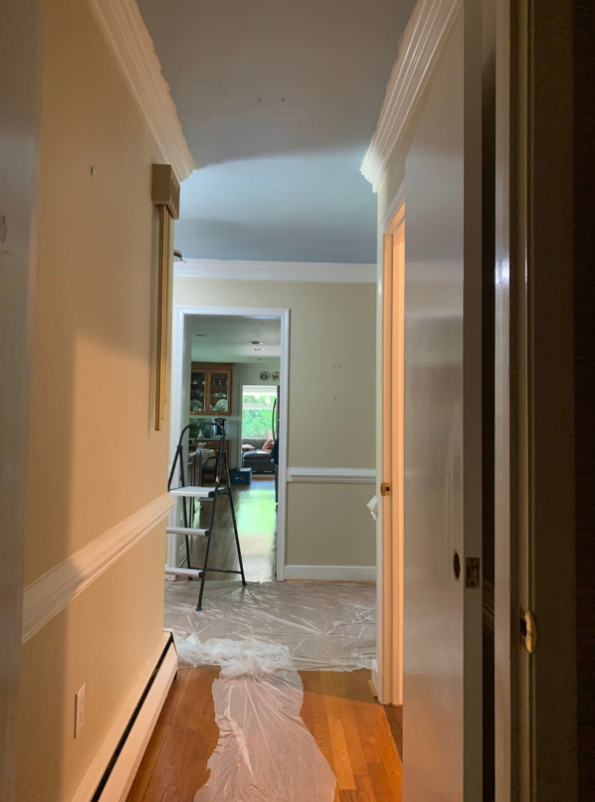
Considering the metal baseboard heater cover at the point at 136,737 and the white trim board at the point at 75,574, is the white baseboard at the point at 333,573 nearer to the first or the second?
the metal baseboard heater cover at the point at 136,737

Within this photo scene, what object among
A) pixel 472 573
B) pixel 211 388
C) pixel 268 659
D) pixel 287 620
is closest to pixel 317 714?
pixel 268 659

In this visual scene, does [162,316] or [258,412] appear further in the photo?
[258,412]

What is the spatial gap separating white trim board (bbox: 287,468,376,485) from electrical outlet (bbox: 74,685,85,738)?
107 inches

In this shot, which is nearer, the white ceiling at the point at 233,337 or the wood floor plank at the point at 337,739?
the wood floor plank at the point at 337,739

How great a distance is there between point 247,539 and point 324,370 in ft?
7.46

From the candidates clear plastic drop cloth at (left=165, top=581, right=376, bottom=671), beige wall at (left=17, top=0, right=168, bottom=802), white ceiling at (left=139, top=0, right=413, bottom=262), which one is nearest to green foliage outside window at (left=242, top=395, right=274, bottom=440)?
clear plastic drop cloth at (left=165, top=581, right=376, bottom=671)

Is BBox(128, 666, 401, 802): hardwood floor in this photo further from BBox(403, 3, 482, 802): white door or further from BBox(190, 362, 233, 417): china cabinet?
BBox(190, 362, 233, 417): china cabinet

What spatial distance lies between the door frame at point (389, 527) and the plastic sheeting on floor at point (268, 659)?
38 cm

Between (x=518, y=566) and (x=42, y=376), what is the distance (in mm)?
1017

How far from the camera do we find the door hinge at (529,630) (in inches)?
29.3

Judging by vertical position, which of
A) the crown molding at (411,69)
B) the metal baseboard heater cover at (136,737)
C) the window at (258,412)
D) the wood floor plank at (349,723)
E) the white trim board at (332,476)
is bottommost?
the wood floor plank at (349,723)

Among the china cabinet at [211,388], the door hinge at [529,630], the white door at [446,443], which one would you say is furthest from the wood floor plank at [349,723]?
the china cabinet at [211,388]

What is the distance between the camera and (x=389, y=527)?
2.26m

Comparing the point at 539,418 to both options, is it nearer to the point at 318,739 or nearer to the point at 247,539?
the point at 318,739
